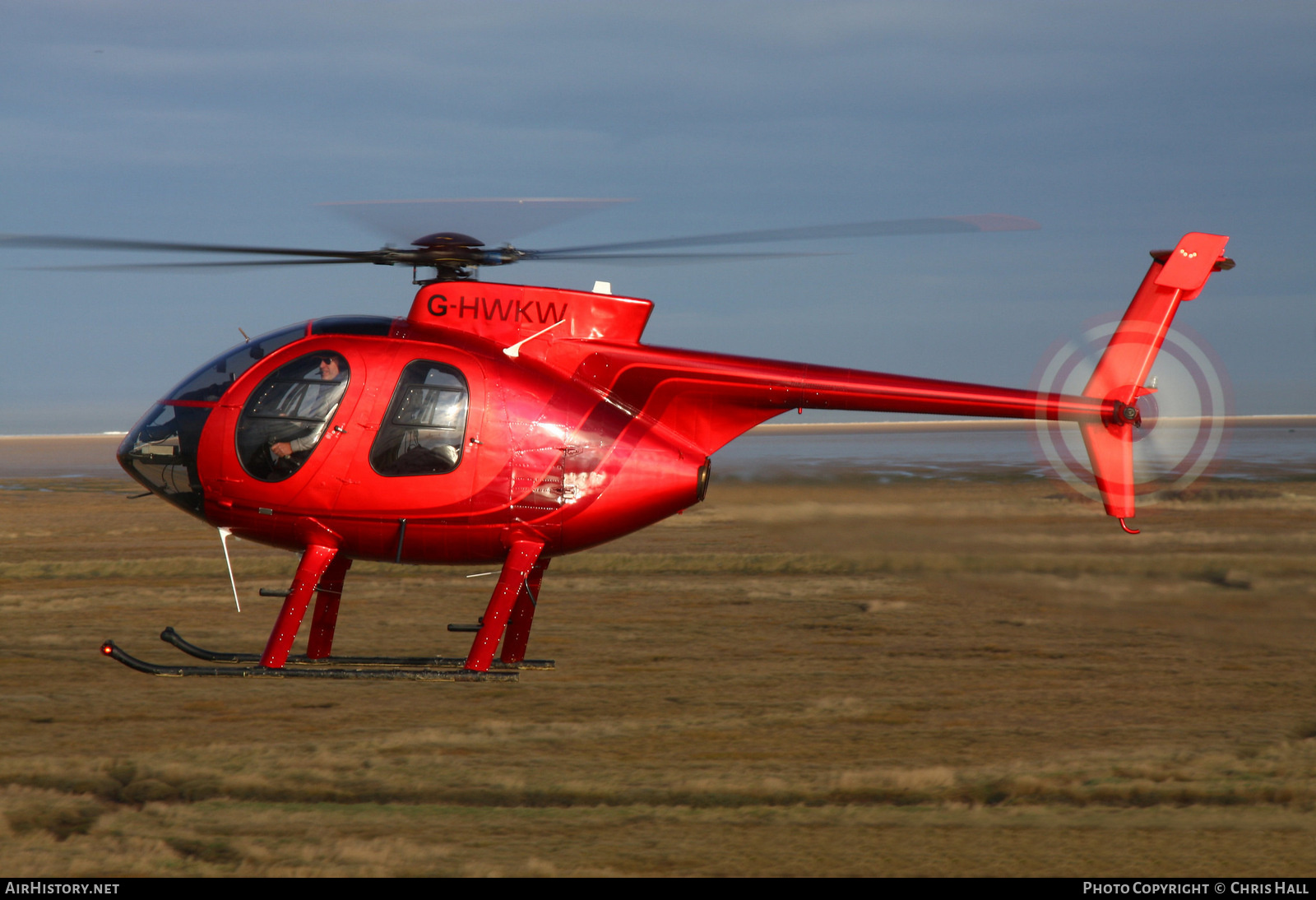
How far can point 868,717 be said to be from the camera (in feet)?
37.8

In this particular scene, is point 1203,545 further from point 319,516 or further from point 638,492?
point 319,516

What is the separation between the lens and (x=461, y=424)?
1131 cm

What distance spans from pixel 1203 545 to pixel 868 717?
19.6 metres

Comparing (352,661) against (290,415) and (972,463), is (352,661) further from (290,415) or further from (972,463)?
(972,463)

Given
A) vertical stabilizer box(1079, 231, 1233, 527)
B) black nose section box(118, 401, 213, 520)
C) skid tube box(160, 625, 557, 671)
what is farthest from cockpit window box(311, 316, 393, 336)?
vertical stabilizer box(1079, 231, 1233, 527)

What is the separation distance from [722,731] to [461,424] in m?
4.42

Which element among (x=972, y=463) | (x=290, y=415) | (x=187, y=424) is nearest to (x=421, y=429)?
(x=290, y=415)

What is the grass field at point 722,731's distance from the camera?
26.5ft

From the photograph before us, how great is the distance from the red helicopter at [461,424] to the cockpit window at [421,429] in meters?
0.02

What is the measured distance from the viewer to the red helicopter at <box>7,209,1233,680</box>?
11.3 meters

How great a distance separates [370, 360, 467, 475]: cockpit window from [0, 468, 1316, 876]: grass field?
2871mm

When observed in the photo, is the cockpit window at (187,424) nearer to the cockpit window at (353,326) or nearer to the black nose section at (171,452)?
the black nose section at (171,452)

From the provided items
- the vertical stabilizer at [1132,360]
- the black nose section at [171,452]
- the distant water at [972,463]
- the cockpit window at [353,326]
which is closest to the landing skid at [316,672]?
the black nose section at [171,452]
